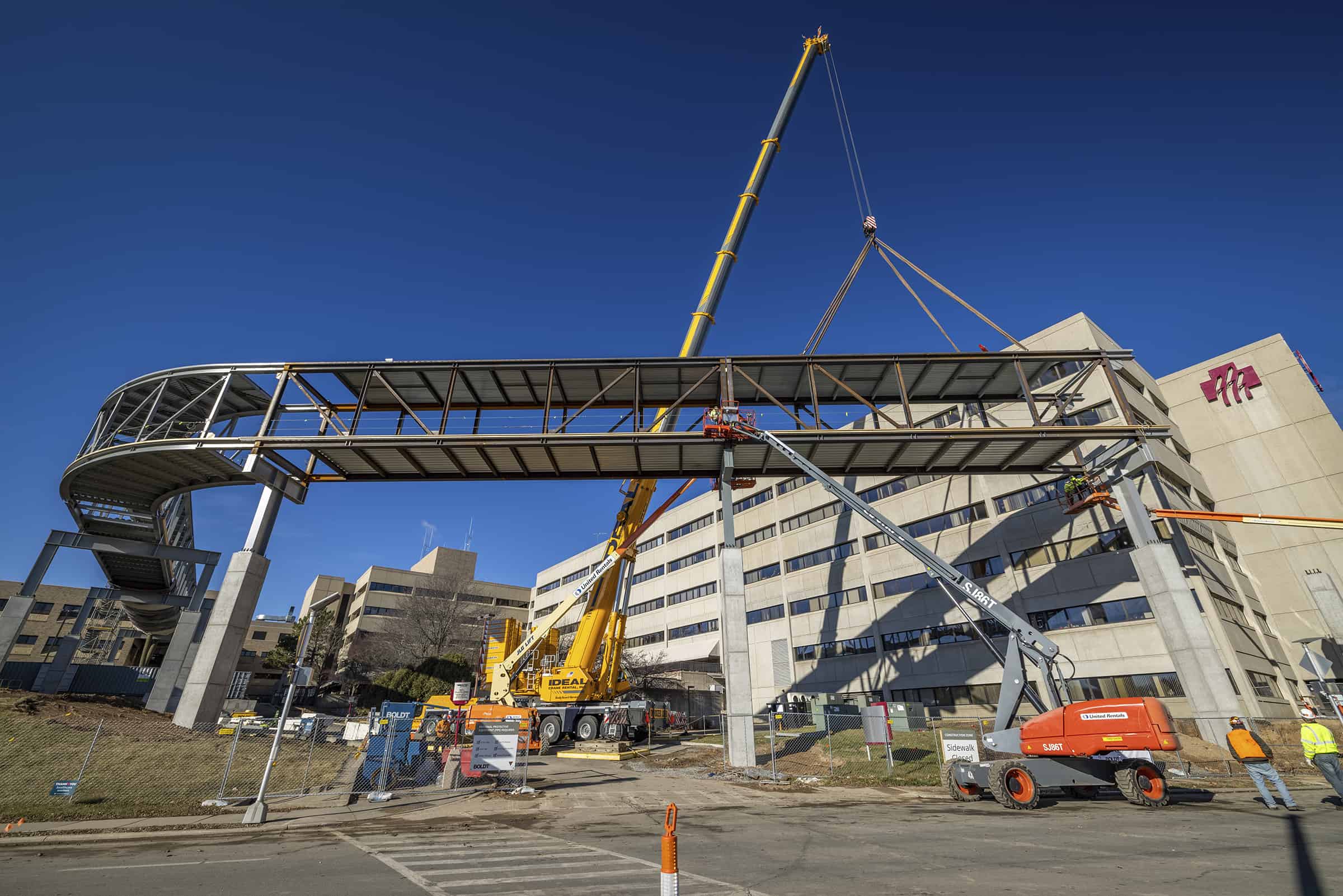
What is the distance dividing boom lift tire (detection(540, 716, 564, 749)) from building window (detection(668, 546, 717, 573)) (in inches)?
947

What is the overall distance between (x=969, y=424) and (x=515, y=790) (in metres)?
25.5

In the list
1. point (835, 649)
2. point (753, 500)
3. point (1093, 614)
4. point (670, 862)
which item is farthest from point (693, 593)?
point (670, 862)

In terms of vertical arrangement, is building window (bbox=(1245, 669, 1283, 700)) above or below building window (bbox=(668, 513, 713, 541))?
below

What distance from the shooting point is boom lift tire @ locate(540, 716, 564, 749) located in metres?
24.8

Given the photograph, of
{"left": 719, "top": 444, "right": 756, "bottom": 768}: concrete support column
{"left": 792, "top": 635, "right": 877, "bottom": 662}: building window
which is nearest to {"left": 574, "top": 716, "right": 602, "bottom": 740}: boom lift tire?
{"left": 719, "top": 444, "right": 756, "bottom": 768}: concrete support column

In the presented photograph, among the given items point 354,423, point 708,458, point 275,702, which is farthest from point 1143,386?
point 275,702

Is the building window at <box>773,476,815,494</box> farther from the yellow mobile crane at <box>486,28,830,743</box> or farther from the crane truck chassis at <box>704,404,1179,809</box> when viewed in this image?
the crane truck chassis at <box>704,404,1179,809</box>

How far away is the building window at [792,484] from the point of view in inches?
1591

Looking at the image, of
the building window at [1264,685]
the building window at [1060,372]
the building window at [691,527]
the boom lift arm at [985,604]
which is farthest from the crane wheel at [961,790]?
the building window at [691,527]

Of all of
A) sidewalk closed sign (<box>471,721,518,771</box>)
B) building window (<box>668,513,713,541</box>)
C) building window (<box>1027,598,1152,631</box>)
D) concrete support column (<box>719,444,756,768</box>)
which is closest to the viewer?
sidewalk closed sign (<box>471,721,518,771</box>)

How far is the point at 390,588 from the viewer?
77250 millimetres

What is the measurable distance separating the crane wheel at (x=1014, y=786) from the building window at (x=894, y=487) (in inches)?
891

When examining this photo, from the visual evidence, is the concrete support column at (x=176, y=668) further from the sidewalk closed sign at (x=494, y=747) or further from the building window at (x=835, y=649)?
the building window at (x=835, y=649)

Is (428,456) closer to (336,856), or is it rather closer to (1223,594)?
(336,856)
